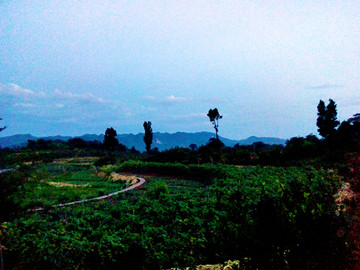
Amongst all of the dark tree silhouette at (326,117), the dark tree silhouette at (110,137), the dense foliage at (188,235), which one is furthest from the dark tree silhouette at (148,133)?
the dense foliage at (188,235)

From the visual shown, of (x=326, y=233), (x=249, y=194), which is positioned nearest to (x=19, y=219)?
(x=249, y=194)

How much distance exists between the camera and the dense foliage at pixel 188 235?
3412 mm

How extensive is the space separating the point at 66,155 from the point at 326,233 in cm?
3334

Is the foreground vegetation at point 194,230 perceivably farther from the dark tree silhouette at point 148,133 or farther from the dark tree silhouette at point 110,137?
the dark tree silhouette at point 110,137

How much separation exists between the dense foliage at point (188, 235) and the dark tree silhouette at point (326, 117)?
20742 millimetres

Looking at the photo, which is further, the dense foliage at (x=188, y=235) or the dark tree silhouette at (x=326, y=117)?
the dark tree silhouette at (x=326, y=117)

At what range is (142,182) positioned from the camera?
600 inches

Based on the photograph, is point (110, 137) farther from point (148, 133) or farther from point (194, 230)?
point (194, 230)

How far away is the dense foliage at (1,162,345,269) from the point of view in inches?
134

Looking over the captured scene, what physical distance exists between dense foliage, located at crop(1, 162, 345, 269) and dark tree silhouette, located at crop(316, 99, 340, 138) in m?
20.7

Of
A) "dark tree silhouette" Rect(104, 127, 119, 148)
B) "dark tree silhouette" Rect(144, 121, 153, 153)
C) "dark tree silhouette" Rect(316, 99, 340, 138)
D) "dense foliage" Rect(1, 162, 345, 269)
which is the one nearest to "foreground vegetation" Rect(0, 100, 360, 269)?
"dense foliage" Rect(1, 162, 345, 269)

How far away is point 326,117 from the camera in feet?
89.6

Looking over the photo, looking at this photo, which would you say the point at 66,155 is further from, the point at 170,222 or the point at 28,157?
the point at 170,222

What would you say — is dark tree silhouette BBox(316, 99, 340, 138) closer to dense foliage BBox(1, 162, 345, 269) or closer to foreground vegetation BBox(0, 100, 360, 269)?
foreground vegetation BBox(0, 100, 360, 269)
